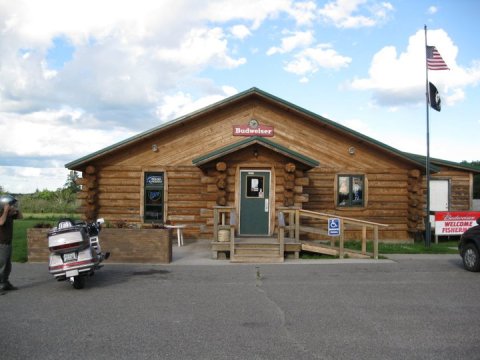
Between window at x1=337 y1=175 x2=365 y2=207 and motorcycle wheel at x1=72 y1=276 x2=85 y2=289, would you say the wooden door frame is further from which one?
motorcycle wheel at x1=72 y1=276 x2=85 y2=289

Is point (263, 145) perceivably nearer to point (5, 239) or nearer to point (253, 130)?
point (253, 130)

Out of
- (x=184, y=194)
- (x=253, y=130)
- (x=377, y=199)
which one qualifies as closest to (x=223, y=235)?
(x=184, y=194)

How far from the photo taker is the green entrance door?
56.3ft

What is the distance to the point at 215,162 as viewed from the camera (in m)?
17.2

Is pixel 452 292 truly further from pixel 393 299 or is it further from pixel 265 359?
pixel 265 359

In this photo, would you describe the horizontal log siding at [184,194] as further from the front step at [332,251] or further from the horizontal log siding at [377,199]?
the front step at [332,251]

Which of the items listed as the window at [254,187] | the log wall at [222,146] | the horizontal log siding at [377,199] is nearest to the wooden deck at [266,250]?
the window at [254,187]

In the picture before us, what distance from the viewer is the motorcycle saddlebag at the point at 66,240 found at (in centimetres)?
961

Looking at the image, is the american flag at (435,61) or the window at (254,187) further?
the american flag at (435,61)

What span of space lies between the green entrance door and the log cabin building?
54.3 inches

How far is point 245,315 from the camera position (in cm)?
776

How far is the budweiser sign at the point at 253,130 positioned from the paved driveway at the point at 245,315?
797 cm

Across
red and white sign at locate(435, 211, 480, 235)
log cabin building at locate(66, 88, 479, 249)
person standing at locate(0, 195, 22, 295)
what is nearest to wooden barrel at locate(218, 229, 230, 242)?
log cabin building at locate(66, 88, 479, 249)

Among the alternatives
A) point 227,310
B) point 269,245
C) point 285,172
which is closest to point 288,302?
point 227,310
